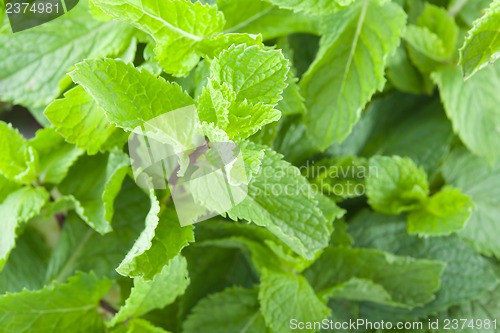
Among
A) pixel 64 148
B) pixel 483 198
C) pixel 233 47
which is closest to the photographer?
pixel 233 47

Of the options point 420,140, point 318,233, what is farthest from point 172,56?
point 420,140

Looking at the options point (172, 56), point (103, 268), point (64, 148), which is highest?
point (172, 56)

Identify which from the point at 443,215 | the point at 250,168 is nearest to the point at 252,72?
the point at 250,168

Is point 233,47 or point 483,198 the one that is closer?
point 233,47

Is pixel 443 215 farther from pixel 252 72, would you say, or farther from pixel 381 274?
pixel 252 72

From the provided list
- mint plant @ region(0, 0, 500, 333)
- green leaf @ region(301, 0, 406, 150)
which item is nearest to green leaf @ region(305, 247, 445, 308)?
mint plant @ region(0, 0, 500, 333)

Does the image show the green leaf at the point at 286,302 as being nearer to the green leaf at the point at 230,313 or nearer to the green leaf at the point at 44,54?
the green leaf at the point at 230,313

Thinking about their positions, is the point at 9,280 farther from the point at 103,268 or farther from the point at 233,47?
the point at 233,47
